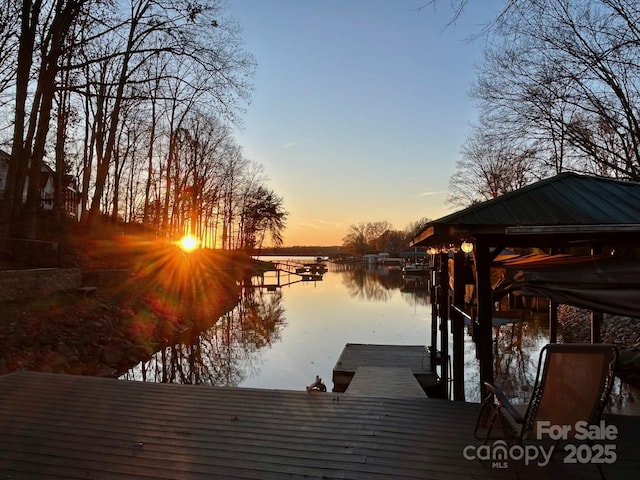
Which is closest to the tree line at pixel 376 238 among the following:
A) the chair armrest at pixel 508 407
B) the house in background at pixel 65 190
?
the house in background at pixel 65 190

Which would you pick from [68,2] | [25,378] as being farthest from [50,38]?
[25,378]

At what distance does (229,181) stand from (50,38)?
2736 centimetres

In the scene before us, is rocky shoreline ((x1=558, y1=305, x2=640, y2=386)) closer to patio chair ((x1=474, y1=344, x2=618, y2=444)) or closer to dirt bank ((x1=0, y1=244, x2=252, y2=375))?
patio chair ((x1=474, y1=344, x2=618, y2=444))

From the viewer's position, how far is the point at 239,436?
395cm

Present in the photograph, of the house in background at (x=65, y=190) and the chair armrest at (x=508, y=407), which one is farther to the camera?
the house in background at (x=65, y=190)

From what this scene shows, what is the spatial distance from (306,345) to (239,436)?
32.4 ft

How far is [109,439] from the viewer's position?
3.88 meters

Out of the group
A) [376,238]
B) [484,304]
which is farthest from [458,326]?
[376,238]

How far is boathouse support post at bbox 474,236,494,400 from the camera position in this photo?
15.4 feet

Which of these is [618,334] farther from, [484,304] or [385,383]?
[484,304]

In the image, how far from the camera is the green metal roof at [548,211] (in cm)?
436

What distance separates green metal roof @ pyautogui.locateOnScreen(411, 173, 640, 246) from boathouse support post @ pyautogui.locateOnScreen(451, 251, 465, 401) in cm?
162

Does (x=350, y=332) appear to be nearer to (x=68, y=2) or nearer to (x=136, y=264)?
(x=136, y=264)

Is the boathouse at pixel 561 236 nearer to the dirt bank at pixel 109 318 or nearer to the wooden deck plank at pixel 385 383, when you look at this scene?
the wooden deck plank at pixel 385 383
